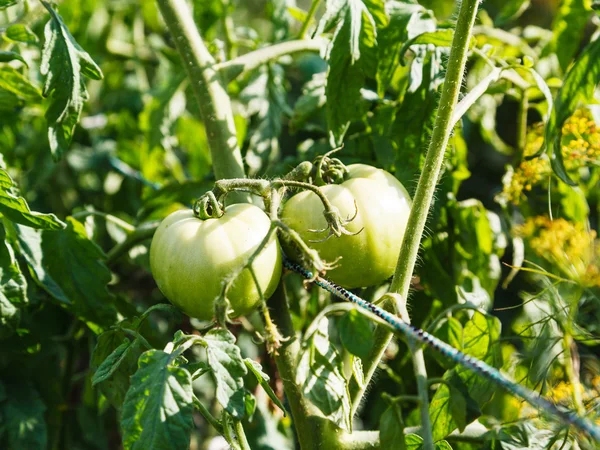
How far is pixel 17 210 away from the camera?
86 centimetres

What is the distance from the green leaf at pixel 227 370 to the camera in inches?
28.2

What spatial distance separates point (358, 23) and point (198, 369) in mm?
505

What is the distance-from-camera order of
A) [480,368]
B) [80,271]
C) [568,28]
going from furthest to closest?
[568,28]
[80,271]
[480,368]

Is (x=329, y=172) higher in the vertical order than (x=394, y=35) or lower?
lower

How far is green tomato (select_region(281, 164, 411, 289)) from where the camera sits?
85 cm

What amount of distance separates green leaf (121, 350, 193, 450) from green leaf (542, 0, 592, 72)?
2.90ft

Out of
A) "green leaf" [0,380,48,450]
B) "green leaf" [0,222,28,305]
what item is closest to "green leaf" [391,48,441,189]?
"green leaf" [0,222,28,305]

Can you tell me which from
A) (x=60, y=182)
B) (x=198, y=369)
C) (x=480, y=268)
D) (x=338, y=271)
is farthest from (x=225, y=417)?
(x=60, y=182)

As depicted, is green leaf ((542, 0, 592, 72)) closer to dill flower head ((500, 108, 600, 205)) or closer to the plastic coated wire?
dill flower head ((500, 108, 600, 205))

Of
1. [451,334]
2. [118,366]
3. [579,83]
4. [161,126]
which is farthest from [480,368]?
[161,126]

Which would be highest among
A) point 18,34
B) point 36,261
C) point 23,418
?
point 18,34

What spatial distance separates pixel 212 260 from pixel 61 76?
35 cm

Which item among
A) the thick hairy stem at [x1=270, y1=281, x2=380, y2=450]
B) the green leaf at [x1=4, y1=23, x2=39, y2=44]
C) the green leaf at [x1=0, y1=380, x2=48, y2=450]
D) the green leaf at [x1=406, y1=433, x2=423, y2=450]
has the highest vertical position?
the green leaf at [x1=4, y1=23, x2=39, y2=44]

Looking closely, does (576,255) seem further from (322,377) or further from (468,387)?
(322,377)
